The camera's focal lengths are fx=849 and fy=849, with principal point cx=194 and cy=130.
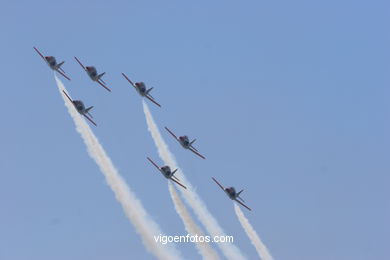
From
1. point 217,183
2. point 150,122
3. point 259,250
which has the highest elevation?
point 150,122

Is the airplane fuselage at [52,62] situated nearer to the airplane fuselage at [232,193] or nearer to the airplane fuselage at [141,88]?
the airplane fuselage at [141,88]

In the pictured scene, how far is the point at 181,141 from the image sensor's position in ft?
602

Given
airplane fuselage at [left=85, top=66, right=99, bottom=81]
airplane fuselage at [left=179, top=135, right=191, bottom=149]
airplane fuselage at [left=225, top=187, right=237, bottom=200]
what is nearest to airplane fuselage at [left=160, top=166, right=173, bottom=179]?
airplane fuselage at [left=179, top=135, right=191, bottom=149]

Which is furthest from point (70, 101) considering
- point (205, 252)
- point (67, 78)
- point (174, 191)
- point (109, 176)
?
point (205, 252)

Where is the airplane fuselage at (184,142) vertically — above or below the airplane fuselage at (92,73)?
below

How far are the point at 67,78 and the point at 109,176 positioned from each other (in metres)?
22.6

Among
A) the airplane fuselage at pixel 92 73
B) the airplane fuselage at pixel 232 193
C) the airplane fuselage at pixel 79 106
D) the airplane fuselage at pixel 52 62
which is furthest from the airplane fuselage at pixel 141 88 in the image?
the airplane fuselage at pixel 232 193

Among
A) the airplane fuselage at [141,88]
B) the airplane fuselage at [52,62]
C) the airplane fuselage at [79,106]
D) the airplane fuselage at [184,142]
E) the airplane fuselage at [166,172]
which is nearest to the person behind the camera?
the airplane fuselage at [79,106]

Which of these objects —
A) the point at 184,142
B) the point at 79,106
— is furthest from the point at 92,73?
the point at 184,142

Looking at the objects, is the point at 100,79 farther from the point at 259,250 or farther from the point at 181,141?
the point at 259,250

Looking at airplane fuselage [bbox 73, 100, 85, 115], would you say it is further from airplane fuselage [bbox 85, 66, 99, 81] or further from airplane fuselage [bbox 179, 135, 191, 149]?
airplane fuselage [bbox 179, 135, 191, 149]

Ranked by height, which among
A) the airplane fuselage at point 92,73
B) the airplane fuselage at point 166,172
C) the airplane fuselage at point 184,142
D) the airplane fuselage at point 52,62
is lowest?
the airplane fuselage at point 166,172

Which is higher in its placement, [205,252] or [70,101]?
[70,101]

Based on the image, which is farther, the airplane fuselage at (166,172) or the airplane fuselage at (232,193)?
the airplane fuselage at (232,193)
